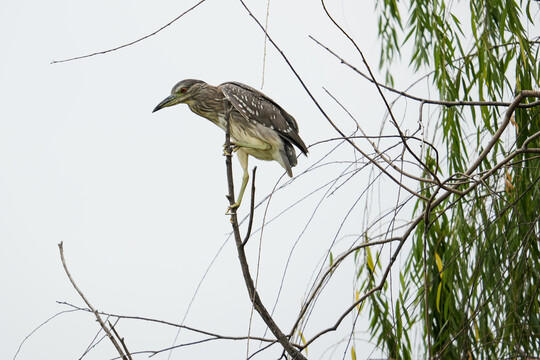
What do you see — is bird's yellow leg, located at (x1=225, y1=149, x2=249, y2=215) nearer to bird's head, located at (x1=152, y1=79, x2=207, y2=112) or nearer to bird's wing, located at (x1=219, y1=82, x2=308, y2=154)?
bird's wing, located at (x1=219, y1=82, x2=308, y2=154)

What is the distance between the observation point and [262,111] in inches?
97.3

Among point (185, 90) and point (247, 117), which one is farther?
point (185, 90)

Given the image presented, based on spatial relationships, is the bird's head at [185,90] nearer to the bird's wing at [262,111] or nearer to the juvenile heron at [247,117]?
the juvenile heron at [247,117]

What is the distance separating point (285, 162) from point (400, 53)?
2.09ft

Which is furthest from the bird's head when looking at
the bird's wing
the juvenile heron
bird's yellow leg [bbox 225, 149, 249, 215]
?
bird's yellow leg [bbox 225, 149, 249, 215]

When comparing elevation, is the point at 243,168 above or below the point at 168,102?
below

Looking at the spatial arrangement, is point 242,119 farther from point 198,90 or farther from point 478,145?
point 478,145

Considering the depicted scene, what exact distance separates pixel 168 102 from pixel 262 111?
377 mm

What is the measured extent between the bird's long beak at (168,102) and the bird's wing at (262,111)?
20 cm

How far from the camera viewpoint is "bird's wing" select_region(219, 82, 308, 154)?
2.44m

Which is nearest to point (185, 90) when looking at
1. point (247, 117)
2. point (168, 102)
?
point (168, 102)

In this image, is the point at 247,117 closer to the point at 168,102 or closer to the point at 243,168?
the point at 243,168

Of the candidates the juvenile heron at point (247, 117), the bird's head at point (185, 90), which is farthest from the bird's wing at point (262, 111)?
the bird's head at point (185, 90)

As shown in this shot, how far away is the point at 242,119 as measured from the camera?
2502mm
